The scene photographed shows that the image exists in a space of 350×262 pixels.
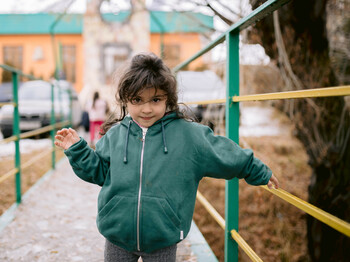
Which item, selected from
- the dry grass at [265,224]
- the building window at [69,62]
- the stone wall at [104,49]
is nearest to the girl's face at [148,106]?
the dry grass at [265,224]

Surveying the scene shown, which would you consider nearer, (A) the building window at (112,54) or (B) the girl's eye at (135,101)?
(B) the girl's eye at (135,101)

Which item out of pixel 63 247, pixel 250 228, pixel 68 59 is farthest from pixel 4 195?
pixel 68 59

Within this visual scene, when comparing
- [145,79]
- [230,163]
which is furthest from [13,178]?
[230,163]

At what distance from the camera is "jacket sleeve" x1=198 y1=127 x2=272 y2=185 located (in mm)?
1281

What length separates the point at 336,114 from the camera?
2938 mm

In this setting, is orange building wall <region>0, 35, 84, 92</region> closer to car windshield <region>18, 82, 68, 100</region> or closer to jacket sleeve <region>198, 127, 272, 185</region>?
car windshield <region>18, 82, 68, 100</region>

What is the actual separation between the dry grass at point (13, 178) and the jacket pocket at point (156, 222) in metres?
2.71

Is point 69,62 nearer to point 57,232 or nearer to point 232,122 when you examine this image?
point 57,232

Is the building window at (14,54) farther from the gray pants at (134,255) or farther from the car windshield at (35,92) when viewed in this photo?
the gray pants at (134,255)

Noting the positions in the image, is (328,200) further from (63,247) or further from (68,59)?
(68,59)

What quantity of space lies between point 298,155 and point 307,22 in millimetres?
4501

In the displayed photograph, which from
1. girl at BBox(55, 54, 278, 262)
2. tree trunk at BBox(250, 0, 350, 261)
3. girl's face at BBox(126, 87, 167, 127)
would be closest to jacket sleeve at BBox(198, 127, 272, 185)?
girl at BBox(55, 54, 278, 262)

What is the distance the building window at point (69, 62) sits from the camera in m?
17.1

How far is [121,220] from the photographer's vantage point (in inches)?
50.1
